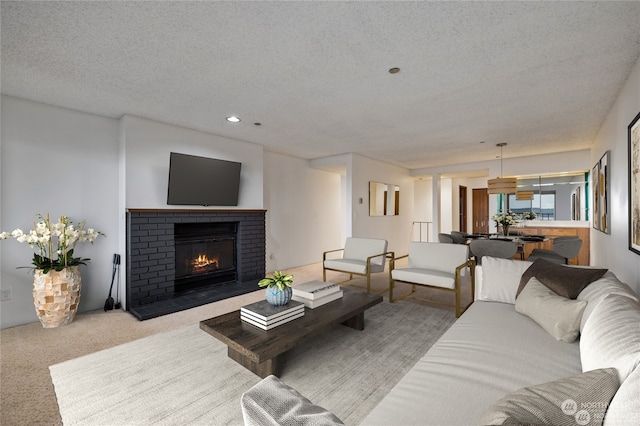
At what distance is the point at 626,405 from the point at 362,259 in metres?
3.75

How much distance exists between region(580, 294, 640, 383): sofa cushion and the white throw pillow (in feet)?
3.21

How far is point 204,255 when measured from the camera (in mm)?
4430

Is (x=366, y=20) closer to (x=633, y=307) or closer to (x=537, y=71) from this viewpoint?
(x=537, y=71)

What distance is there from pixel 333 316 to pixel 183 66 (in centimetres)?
239

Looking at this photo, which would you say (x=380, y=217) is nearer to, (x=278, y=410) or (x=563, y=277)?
(x=563, y=277)

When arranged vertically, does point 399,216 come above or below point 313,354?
above

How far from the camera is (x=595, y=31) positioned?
1905mm

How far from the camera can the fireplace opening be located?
414cm

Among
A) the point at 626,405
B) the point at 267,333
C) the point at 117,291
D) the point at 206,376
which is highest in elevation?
the point at 626,405

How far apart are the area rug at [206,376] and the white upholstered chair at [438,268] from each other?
0.51 meters

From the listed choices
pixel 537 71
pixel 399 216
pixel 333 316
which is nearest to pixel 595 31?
pixel 537 71

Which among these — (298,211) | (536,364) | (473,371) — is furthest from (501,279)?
(298,211)

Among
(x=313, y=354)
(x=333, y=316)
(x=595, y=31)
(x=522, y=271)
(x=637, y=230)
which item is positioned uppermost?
(x=595, y=31)

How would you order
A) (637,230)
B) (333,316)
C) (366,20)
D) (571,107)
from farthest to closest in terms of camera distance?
(571,107) → (333,316) → (637,230) → (366,20)
